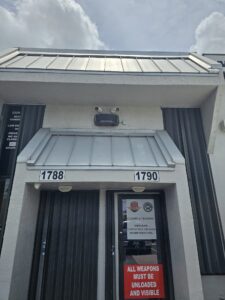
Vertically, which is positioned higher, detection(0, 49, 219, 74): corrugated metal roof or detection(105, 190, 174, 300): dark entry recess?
detection(0, 49, 219, 74): corrugated metal roof

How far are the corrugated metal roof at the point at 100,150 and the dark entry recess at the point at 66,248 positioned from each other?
3.70 feet

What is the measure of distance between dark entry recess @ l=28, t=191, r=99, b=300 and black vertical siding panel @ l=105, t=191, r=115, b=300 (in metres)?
0.26

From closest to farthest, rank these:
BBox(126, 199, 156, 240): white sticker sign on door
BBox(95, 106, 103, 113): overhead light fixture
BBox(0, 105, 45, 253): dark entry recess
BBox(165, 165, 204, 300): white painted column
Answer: BBox(165, 165, 204, 300): white painted column
BBox(126, 199, 156, 240): white sticker sign on door
BBox(0, 105, 45, 253): dark entry recess
BBox(95, 106, 103, 113): overhead light fixture

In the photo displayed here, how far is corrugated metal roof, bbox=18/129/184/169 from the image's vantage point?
Result: 4.27 m

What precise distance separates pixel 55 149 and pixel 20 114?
1.79 meters

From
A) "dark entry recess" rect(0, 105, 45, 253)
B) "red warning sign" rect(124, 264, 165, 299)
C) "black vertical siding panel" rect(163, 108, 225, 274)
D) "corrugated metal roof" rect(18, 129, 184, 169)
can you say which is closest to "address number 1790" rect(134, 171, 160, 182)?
"corrugated metal roof" rect(18, 129, 184, 169)

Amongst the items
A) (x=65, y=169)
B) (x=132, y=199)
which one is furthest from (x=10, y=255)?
(x=132, y=199)

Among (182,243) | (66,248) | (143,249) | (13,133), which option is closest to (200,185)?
(182,243)

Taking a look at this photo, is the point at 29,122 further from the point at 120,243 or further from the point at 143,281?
the point at 143,281

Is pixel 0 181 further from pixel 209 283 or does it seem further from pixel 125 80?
pixel 209 283

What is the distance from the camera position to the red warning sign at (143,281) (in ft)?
14.1

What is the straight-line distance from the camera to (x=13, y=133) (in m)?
5.41

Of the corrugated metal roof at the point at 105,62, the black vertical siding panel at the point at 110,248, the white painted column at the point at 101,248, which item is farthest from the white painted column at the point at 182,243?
the corrugated metal roof at the point at 105,62

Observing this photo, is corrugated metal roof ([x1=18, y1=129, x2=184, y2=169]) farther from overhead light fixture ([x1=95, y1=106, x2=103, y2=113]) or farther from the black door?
the black door
